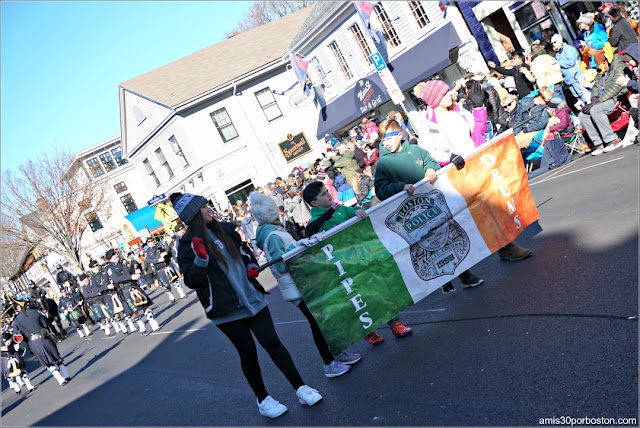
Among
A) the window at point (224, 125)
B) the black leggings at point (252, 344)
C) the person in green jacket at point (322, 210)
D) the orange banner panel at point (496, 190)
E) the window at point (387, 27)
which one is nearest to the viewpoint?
the black leggings at point (252, 344)

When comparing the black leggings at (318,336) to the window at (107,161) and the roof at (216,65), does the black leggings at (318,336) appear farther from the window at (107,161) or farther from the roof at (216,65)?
the window at (107,161)

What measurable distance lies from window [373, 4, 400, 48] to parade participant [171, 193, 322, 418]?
23019 millimetres

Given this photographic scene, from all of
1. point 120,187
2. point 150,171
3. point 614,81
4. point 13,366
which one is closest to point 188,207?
point 614,81

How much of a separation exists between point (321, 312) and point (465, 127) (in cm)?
315

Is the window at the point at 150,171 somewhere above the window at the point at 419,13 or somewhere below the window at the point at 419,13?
above

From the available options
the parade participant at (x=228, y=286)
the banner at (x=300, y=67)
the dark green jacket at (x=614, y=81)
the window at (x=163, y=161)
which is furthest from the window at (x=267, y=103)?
the parade participant at (x=228, y=286)

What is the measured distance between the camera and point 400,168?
6535 millimetres

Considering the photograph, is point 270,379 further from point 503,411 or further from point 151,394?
point 503,411

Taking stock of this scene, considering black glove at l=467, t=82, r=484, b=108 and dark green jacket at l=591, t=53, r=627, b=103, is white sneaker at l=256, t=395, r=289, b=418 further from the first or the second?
black glove at l=467, t=82, r=484, b=108

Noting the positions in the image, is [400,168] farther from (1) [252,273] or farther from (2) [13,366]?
(2) [13,366]

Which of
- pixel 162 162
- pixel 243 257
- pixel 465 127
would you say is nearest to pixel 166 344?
pixel 243 257

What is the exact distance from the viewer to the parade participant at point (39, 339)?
1323cm

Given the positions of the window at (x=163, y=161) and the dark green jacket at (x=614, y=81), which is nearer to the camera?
the dark green jacket at (x=614, y=81)

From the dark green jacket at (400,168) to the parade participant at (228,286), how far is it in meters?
1.86
